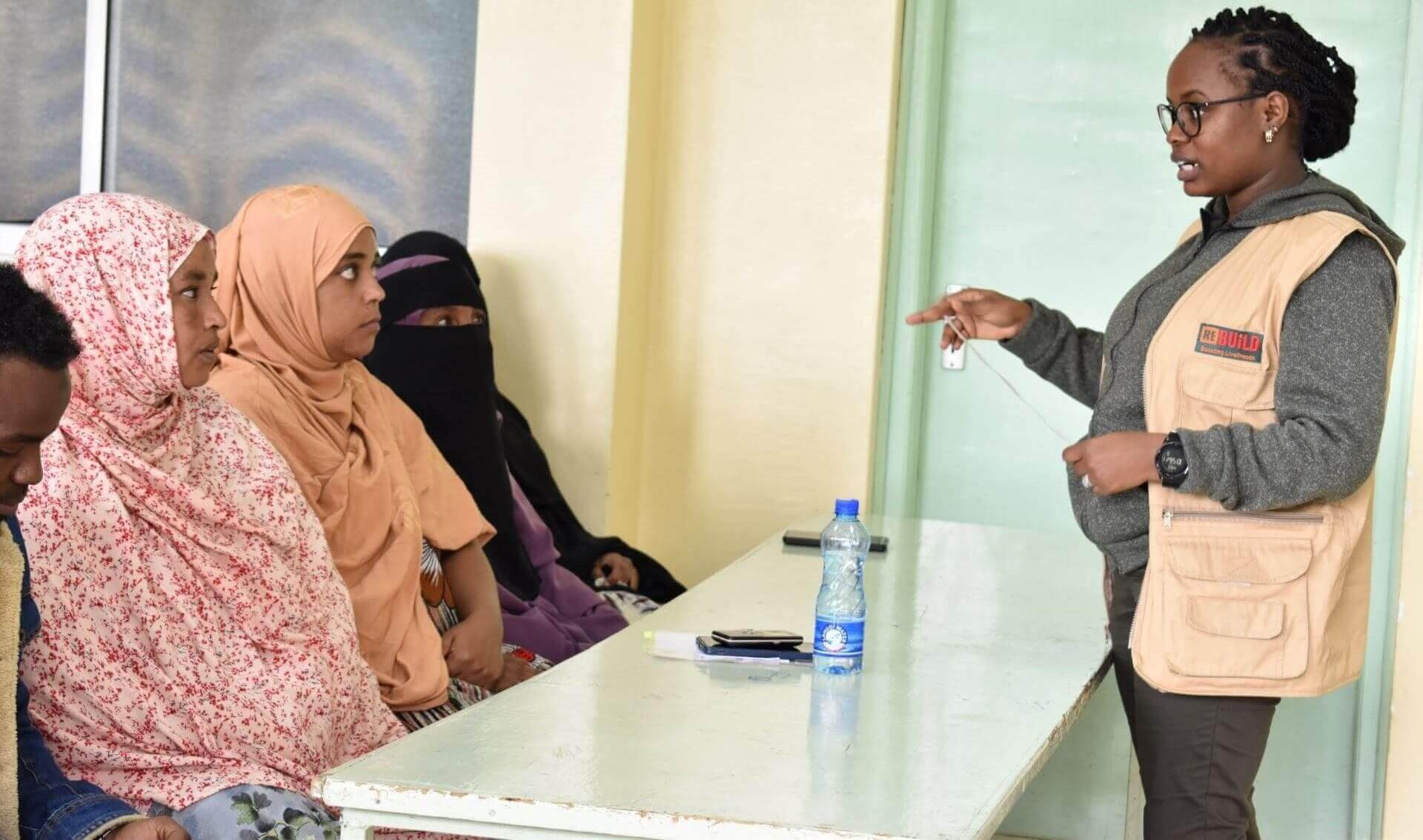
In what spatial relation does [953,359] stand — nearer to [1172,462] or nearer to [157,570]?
[1172,462]

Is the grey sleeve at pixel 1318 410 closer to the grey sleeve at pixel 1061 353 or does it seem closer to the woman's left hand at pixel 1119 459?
the woman's left hand at pixel 1119 459

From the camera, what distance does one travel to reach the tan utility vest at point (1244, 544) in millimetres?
1831

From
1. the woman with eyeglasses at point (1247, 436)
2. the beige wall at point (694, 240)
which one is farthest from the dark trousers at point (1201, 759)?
the beige wall at point (694, 240)

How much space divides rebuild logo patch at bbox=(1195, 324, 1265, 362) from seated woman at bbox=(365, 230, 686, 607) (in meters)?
1.80

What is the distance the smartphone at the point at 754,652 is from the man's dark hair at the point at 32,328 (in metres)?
0.86

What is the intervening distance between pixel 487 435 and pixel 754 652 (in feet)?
4.66

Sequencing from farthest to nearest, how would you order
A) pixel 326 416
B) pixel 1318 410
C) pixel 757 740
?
pixel 326 416
pixel 1318 410
pixel 757 740

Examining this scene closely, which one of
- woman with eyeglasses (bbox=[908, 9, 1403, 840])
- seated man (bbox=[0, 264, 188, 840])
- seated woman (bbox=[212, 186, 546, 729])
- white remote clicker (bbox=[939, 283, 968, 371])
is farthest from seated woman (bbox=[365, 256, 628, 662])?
woman with eyeglasses (bbox=[908, 9, 1403, 840])

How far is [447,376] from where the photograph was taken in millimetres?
3316

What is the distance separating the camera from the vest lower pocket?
183 cm

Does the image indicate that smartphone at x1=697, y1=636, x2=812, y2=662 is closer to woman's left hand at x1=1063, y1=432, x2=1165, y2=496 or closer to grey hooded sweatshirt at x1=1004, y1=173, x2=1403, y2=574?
woman's left hand at x1=1063, y1=432, x2=1165, y2=496

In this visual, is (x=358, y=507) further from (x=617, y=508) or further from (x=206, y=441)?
(x=617, y=508)

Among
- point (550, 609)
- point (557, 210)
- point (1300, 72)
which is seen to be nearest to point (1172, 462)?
point (1300, 72)

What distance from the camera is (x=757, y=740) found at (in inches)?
64.9
